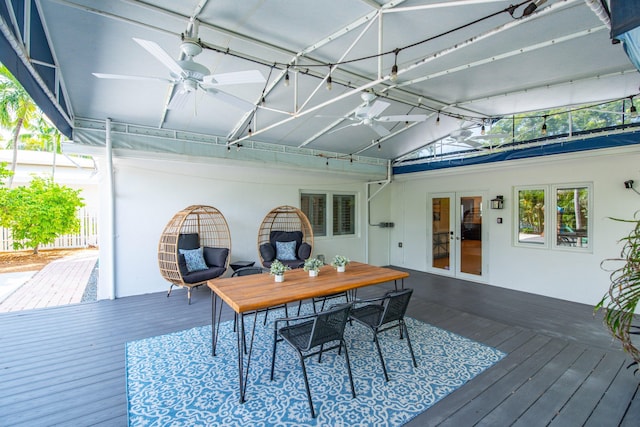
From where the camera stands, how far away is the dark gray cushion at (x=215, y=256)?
216 inches

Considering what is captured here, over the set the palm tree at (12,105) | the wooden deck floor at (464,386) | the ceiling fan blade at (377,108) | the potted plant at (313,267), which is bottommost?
the wooden deck floor at (464,386)

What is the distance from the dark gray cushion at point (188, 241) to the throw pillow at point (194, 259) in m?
0.11

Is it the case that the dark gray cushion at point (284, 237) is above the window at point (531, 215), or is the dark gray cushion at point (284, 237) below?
below

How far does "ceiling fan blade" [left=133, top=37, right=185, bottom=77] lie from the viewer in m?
2.08

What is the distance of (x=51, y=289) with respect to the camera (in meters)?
5.50

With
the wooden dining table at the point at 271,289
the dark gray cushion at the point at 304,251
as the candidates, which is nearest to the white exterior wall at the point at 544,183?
the dark gray cushion at the point at 304,251

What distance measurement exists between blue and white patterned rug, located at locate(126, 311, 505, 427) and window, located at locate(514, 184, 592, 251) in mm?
3295

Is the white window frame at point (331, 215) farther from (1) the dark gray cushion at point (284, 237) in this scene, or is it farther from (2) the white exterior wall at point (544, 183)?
(2) the white exterior wall at point (544, 183)

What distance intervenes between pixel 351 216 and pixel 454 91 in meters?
4.20

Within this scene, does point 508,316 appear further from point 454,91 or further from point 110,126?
point 110,126

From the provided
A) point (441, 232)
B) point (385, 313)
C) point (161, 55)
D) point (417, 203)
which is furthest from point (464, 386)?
point (417, 203)

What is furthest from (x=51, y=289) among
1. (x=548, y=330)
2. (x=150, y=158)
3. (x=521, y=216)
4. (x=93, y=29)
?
(x=521, y=216)

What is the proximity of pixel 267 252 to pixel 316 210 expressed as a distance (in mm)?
1883

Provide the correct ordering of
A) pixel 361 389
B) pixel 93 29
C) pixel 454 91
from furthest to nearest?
pixel 454 91 → pixel 93 29 → pixel 361 389
